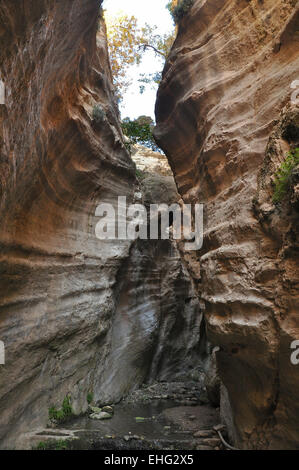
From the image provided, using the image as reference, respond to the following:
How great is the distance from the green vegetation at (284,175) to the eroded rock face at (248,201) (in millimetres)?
151

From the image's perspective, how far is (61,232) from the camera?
25.6 ft

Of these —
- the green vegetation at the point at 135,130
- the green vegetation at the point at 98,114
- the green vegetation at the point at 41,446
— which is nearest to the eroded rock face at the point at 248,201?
the green vegetation at the point at 98,114

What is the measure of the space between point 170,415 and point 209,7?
33.7 ft

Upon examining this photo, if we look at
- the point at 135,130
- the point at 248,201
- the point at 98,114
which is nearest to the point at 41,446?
the point at 248,201

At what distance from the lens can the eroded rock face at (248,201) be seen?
14.8 ft

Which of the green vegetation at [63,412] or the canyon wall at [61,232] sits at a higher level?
the canyon wall at [61,232]

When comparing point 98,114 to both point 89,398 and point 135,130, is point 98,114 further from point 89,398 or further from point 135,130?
point 89,398

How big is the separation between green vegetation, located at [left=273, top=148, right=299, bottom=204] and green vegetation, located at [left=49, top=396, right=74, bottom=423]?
5.89 m

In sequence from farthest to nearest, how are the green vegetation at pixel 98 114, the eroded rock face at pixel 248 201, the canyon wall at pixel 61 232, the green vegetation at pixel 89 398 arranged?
the green vegetation at pixel 98 114, the green vegetation at pixel 89 398, the canyon wall at pixel 61 232, the eroded rock face at pixel 248 201

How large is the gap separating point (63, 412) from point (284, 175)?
6361mm

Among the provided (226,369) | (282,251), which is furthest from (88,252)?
(282,251)

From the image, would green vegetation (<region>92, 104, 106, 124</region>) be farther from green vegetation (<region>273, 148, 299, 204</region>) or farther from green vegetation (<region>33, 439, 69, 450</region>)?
green vegetation (<region>33, 439, 69, 450</region>)

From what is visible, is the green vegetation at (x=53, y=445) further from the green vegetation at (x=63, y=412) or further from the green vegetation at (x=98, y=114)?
the green vegetation at (x=98, y=114)

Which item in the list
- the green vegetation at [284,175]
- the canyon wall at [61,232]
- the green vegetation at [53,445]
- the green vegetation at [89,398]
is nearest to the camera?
the green vegetation at [284,175]
